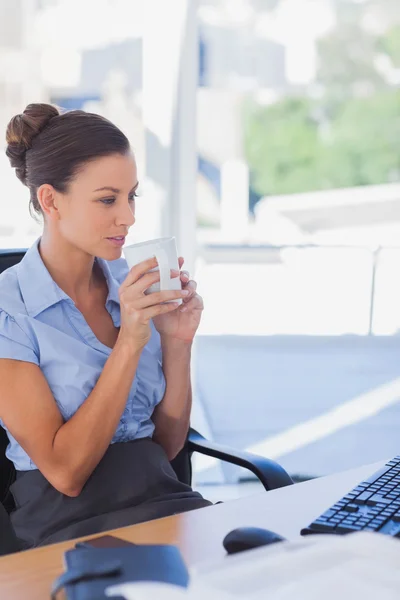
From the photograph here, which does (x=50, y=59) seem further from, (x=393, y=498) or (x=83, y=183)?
(x=393, y=498)

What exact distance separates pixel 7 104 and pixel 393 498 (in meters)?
1.88

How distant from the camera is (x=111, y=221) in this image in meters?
1.54

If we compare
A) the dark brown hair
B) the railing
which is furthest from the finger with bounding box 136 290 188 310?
the railing

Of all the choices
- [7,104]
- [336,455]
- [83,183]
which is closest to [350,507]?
[83,183]

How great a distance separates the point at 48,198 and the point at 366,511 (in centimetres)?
81

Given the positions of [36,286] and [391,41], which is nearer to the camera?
[36,286]

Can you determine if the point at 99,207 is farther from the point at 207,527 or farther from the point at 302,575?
the point at 302,575

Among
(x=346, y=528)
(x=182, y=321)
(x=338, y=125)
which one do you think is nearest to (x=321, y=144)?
(x=338, y=125)

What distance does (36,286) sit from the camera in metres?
1.54

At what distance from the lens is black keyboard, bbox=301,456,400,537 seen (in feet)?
3.57

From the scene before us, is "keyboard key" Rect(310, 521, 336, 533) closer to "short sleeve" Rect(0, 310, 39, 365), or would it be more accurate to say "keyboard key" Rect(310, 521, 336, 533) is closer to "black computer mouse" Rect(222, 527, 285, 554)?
"black computer mouse" Rect(222, 527, 285, 554)

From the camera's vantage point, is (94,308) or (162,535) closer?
(162,535)

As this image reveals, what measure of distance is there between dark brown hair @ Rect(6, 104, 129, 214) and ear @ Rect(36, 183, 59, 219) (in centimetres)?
1

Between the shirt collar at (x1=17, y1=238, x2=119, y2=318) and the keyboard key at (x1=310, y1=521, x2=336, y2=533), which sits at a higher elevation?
the shirt collar at (x1=17, y1=238, x2=119, y2=318)
